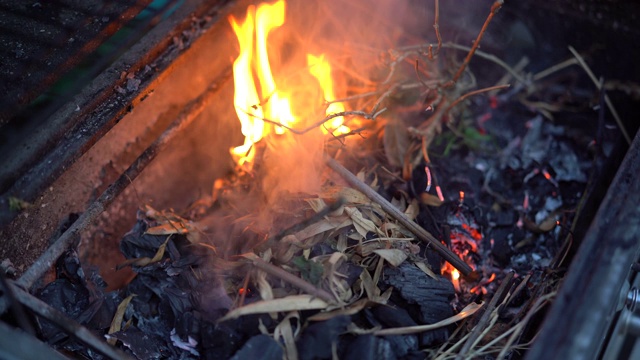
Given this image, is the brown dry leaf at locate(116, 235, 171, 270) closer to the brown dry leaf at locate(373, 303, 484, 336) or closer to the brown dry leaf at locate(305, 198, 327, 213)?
the brown dry leaf at locate(305, 198, 327, 213)

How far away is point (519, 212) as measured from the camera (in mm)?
2949

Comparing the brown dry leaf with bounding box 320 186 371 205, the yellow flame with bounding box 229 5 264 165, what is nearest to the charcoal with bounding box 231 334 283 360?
the brown dry leaf with bounding box 320 186 371 205

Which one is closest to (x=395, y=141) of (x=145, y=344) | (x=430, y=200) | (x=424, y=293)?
(x=430, y=200)

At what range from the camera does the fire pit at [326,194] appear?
2070 mm

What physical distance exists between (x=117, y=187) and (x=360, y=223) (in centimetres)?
100

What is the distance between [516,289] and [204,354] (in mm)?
1244

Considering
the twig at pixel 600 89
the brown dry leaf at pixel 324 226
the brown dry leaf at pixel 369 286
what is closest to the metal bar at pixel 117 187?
the brown dry leaf at pixel 324 226

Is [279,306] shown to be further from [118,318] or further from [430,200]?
[430,200]

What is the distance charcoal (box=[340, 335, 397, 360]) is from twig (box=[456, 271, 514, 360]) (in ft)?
0.83

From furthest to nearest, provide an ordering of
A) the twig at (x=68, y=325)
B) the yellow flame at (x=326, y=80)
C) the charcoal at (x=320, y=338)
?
the yellow flame at (x=326, y=80) < the charcoal at (x=320, y=338) < the twig at (x=68, y=325)

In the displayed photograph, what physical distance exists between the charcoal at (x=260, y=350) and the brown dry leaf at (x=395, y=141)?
4.13ft

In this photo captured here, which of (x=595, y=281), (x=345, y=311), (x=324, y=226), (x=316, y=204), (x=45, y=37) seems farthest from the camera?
(x=45, y=37)

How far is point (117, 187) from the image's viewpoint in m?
2.36

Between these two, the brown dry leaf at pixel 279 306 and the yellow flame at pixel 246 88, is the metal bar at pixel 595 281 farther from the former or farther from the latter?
the yellow flame at pixel 246 88
